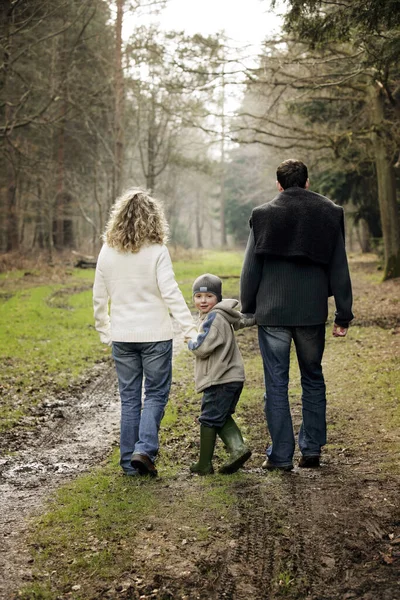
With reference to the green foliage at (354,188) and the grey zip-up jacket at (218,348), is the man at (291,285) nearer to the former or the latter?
the grey zip-up jacket at (218,348)

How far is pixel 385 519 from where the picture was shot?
171 inches

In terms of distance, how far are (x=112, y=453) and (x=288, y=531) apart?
8.04ft

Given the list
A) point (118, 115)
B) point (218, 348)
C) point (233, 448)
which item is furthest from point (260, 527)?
point (118, 115)

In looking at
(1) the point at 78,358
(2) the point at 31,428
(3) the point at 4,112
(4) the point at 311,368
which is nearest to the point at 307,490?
(4) the point at 311,368

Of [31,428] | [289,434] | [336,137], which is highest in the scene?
[336,137]

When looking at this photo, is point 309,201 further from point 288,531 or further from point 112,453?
point 112,453

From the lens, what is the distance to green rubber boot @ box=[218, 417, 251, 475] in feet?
17.4

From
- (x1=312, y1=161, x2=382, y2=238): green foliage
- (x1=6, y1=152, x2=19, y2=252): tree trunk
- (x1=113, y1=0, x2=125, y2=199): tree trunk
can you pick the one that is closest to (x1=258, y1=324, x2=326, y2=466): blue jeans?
(x1=312, y1=161, x2=382, y2=238): green foliage

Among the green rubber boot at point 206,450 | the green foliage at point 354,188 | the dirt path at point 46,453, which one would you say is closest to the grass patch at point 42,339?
the dirt path at point 46,453

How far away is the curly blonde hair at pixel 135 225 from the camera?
5.40m

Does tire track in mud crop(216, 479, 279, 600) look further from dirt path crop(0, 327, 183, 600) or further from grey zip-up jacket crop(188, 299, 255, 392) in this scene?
dirt path crop(0, 327, 183, 600)

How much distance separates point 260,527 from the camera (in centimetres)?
429

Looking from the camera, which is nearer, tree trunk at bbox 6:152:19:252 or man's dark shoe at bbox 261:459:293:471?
man's dark shoe at bbox 261:459:293:471

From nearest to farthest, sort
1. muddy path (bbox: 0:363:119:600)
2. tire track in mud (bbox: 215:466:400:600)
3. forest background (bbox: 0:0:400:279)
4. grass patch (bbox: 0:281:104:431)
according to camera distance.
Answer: tire track in mud (bbox: 215:466:400:600)
muddy path (bbox: 0:363:119:600)
grass patch (bbox: 0:281:104:431)
forest background (bbox: 0:0:400:279)
